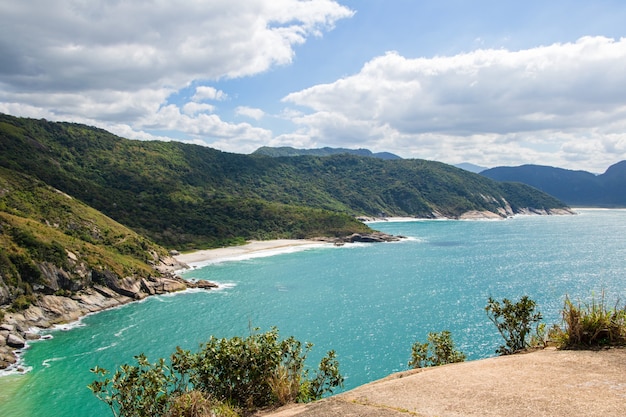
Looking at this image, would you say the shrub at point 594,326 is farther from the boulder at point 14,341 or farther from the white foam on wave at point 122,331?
the boulder at point 14,341

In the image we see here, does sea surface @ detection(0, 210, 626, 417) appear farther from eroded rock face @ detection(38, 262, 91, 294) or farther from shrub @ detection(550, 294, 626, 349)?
eroded rock face @ detection(38, 262, 91, 294)

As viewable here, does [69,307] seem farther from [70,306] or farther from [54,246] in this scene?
[54,246]

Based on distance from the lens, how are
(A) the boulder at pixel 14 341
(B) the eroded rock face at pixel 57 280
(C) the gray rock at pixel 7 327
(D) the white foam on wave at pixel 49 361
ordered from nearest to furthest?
1. (D) the white foam on wave at pixel 49 361
2. (A) the boulder at pixel 14 341
3. (C) the gray rock at pixel 7 327
4. (B) the eroded rock face at pixel 57 280

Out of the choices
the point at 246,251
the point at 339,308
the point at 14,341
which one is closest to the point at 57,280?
the point at 14,341

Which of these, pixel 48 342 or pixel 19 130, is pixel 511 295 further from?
pixel 19 130

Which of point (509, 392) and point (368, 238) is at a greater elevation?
A: point (509, 392)

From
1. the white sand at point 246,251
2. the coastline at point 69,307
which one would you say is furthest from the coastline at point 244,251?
the coastline at point 69,307
